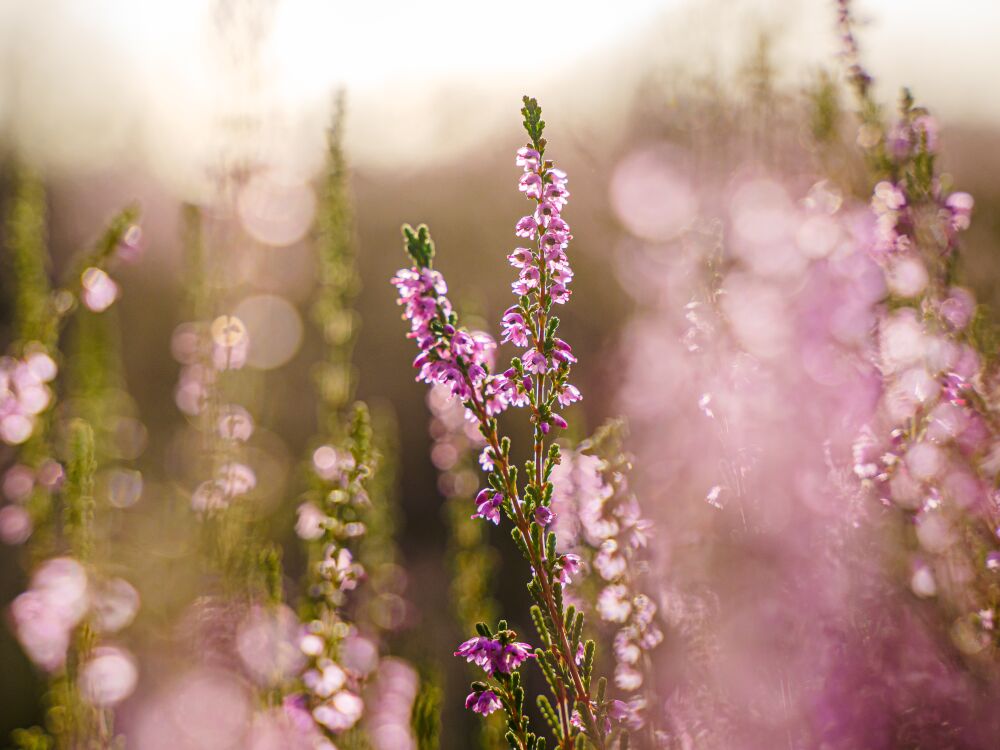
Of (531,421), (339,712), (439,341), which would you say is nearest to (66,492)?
(339,712)

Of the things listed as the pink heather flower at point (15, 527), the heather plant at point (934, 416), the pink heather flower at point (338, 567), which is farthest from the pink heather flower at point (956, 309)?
the pink heather flower at point (15, 527)

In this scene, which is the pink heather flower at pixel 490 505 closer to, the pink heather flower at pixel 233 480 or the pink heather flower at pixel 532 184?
the pink heather flower at pixel 532 184

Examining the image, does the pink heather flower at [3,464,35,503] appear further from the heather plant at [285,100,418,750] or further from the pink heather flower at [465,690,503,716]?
the pink heather flower at [465,690,503,716]

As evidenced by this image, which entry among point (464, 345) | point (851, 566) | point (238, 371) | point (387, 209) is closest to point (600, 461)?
point (851, 566)

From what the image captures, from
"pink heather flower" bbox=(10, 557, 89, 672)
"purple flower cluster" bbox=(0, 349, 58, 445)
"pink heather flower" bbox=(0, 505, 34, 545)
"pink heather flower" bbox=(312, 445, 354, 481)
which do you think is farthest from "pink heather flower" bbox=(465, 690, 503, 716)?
"pink heather flower" bbox=(0, 505, 34, 545)

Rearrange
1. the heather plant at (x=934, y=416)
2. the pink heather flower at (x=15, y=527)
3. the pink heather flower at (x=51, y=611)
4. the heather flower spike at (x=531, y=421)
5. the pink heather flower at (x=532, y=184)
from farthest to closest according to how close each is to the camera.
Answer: the pink heather flower at (x=15, y=527) < the pink heather flower at (x=51, y=611) < the heather plant at (x=934, y=416) < the pink heather flower at (x=532, y=184) < the heather flower spike at (x=531, y=421)
